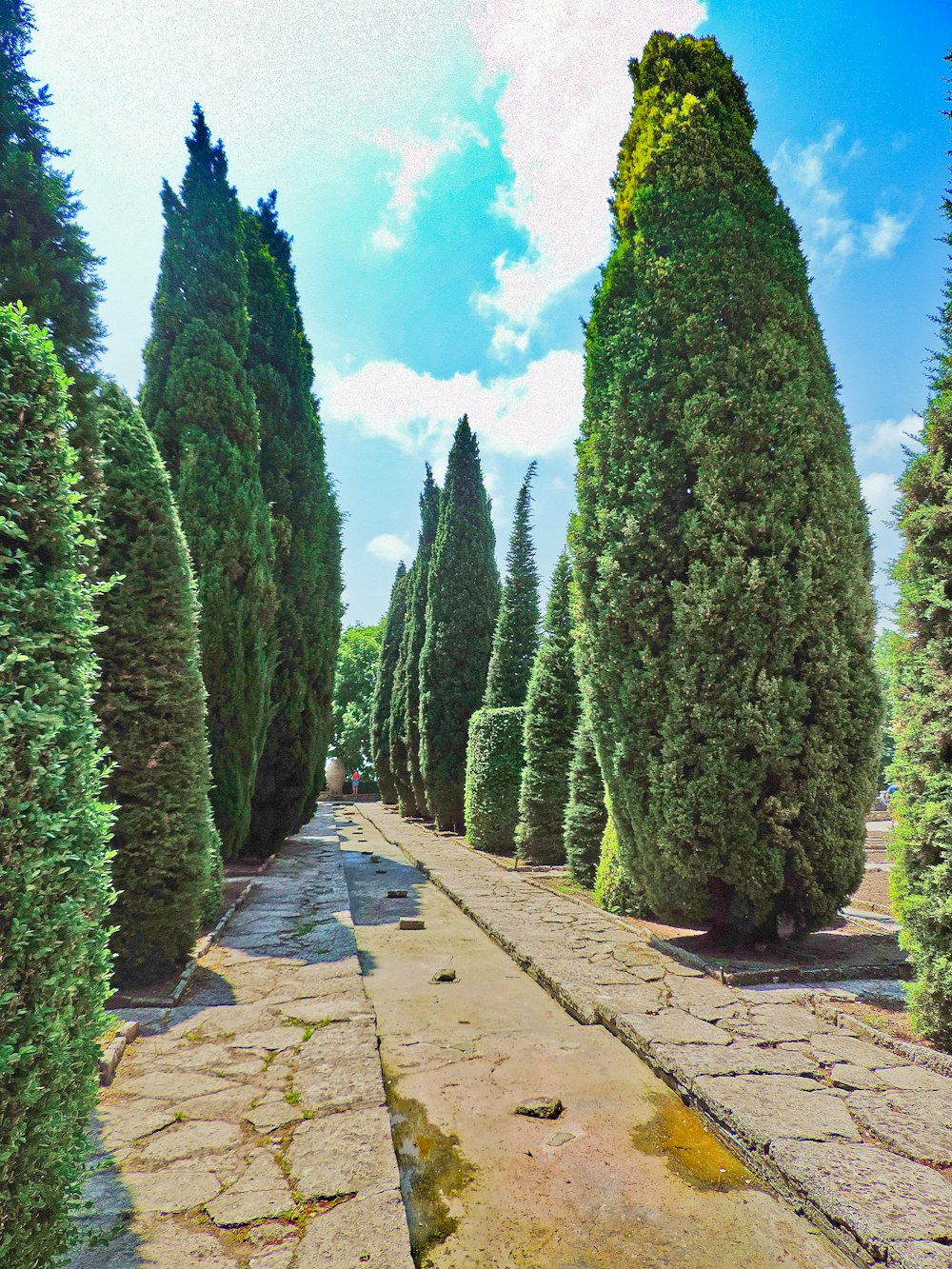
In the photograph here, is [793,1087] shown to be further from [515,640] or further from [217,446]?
[515,640]

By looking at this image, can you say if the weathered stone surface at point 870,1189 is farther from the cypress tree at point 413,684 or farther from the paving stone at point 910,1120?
the cypress tree at point 413,684

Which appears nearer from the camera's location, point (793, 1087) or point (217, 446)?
point (793, 1087)

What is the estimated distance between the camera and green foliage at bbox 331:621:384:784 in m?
35.4

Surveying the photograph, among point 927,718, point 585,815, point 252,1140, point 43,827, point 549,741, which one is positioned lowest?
point 252,1140

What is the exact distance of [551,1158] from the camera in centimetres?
254

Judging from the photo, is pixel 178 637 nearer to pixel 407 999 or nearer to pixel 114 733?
pixel 114 733

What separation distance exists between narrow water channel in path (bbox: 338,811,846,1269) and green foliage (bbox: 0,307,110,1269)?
3.86 feet

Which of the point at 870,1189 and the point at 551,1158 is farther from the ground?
the point at 870,1189

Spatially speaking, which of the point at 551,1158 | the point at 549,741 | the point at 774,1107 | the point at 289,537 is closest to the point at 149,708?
the point at 551,1158

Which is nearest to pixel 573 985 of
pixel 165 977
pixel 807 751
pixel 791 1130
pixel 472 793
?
pixel 791 1130

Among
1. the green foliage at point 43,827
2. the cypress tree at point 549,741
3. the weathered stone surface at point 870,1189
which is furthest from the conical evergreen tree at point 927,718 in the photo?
the cypress tree at point 549,741

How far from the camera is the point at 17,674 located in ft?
5.56

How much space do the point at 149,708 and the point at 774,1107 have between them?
448 cm

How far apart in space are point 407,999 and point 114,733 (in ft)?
9.13
